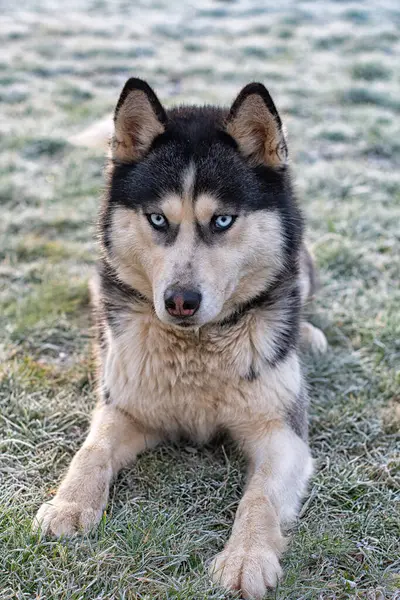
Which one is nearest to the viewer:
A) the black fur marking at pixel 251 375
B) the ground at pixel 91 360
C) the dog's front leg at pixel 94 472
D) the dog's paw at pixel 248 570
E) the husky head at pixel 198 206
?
the dog's paw at pixel 248 570

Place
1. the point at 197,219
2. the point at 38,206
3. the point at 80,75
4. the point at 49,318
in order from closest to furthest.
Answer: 1. the point at 197,219
2. the point at 49,318
3. the point at 38,206
4. the point at 80,75

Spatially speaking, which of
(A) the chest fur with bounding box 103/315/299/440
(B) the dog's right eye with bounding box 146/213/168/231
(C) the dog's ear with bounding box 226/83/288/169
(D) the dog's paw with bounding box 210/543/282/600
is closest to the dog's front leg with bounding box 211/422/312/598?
(D) the dog's paw with bounding box 210/543/282/600

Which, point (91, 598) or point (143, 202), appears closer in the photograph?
point (91, 598)

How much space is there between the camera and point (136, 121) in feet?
11.4

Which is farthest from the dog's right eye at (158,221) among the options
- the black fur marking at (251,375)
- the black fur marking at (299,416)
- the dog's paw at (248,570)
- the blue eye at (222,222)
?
the dog's paw at (248,570)

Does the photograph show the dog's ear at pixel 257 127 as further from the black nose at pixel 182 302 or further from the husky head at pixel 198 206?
the black nose at pixel 182 302

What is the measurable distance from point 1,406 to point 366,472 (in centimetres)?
218

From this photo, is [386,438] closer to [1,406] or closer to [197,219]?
[197,219]

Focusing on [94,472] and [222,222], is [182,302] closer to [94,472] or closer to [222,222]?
[222,222]

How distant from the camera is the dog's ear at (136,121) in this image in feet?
11.0

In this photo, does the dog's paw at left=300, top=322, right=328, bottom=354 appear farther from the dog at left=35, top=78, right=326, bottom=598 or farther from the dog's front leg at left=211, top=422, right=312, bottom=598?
the dog's front leg at left=211, top=422, right=312, bottom=598

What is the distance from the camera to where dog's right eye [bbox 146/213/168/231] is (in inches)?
131

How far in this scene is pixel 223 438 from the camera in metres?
3.75

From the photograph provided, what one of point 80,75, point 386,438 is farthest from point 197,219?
point 80,75
